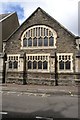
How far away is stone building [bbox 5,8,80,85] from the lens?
76.6ft

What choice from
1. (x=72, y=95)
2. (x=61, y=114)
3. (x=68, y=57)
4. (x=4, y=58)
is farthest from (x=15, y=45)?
(x=61, y=114)

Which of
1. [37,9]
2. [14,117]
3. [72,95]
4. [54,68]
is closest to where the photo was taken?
[14,117]

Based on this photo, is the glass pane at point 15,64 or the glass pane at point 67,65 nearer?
the glass pane at point 67,65

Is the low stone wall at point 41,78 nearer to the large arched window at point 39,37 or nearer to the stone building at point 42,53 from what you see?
the stone building at point 42,53

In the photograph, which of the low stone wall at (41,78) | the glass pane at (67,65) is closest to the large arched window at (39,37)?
the glass pane at (67,65)

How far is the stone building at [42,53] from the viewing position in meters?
23.4

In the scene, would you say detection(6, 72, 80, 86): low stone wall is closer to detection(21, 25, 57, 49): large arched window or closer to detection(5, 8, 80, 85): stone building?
detection(5, 8, 80, 85): stone building

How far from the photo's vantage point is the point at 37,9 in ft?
82.7

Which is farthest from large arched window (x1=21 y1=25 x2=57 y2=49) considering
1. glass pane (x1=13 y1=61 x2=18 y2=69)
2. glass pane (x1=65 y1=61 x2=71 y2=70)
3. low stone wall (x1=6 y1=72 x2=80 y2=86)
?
low stone wall (x1=6 y1=72 x2=80 y2=86)

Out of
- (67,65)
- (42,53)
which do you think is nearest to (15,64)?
(42,53)

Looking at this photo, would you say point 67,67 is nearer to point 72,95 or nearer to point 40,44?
point 40,44

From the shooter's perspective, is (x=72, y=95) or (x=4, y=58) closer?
(x=72, y=95)

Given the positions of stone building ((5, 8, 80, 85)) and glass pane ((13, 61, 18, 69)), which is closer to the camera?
stone building ((5, 8, 80, 85))

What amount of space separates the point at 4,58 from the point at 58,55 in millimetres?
6865
